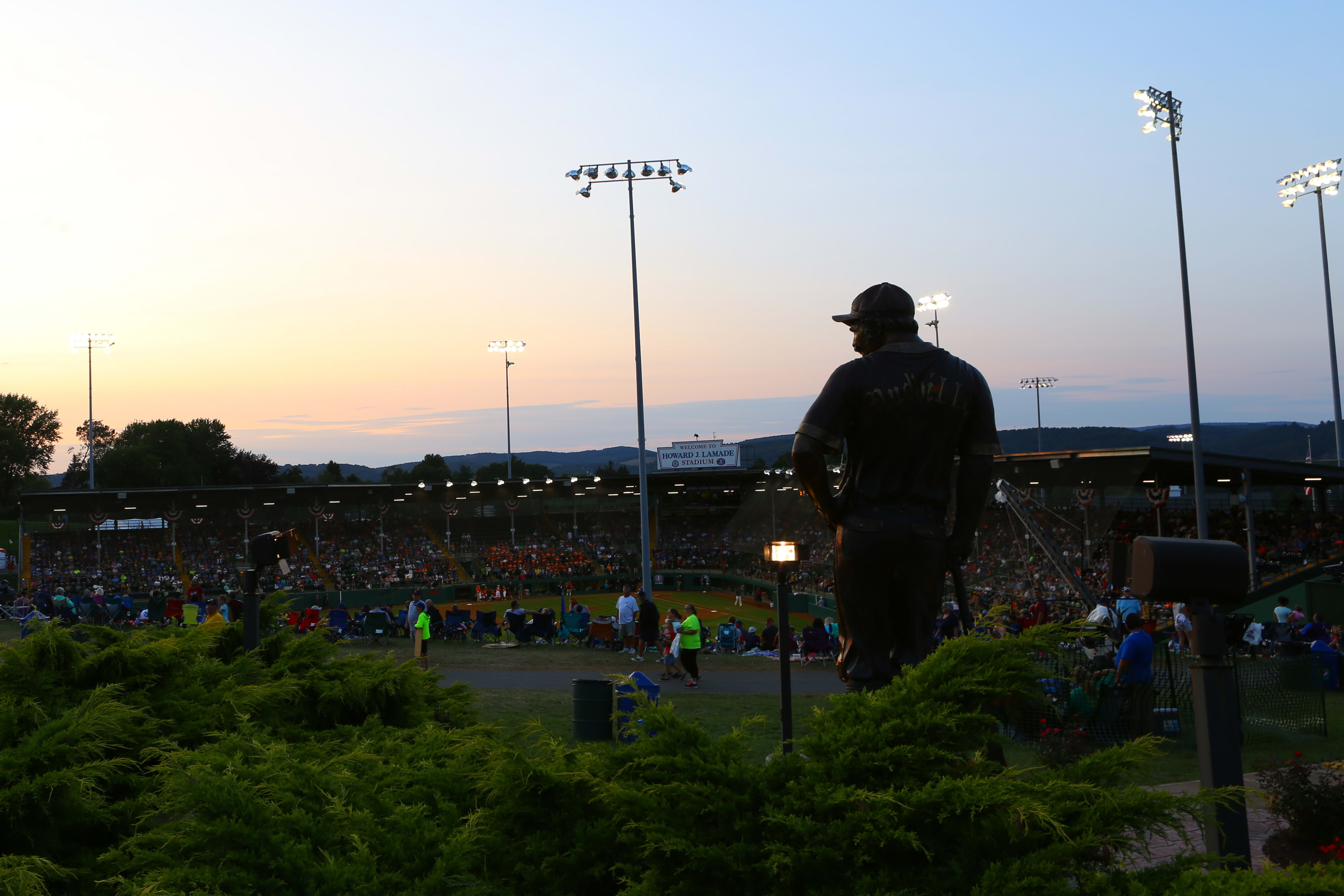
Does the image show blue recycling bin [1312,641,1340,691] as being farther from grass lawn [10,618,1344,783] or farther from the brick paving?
the brick paving

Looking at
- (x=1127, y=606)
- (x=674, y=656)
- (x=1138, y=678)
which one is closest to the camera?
(x=1138, y=678)

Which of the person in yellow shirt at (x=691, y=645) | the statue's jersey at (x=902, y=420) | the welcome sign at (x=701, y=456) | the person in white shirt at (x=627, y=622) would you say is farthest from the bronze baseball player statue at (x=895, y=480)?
the welcome sign at (x=701, y=456)

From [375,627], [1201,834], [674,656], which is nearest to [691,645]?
[674,656]

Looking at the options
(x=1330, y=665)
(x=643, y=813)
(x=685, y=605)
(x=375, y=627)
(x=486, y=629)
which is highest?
(x=643, y=813)

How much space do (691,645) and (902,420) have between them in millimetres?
11731

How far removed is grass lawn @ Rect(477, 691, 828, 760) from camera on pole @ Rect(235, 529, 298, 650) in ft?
7.69

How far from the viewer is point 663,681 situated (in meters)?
16.5

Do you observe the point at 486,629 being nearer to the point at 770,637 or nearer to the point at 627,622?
the point at 627,622

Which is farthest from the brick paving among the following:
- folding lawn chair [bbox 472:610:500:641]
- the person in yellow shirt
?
folding lawn chair [bbox 472:610:500:641]

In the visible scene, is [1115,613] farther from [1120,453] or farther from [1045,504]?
[1045,504]

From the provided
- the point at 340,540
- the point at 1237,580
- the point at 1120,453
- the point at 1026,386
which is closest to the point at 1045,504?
the point at 1120,453

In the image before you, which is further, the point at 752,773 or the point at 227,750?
the point at 227,750

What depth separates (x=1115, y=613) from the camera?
15.1m

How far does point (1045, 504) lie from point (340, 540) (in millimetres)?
36282
